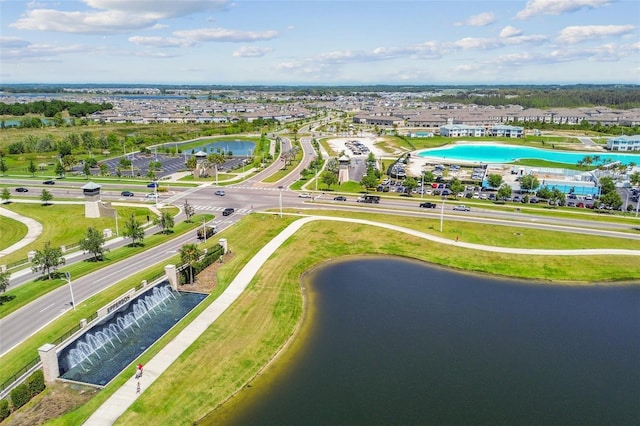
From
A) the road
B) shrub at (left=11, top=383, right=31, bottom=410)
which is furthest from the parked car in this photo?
shrub at (left=11, top=383, right=31, bottom=410)

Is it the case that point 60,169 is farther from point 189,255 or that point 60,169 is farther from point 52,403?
point 52,403

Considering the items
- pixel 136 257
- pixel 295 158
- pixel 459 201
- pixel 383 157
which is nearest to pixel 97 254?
pixel 136 257

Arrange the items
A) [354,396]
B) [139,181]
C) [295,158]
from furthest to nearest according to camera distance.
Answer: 1. [295,158]
2. [139,181]
3. [354,396]

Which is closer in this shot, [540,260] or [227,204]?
[540,260]

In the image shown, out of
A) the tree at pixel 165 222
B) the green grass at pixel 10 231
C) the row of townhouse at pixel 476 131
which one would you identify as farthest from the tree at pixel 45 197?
the row of townhouse at pixel 476 131

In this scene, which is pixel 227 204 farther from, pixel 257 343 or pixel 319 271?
pixel 257 343

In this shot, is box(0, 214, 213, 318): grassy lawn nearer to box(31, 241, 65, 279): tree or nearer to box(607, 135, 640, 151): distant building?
box(31, 241, 65, 279): tree
